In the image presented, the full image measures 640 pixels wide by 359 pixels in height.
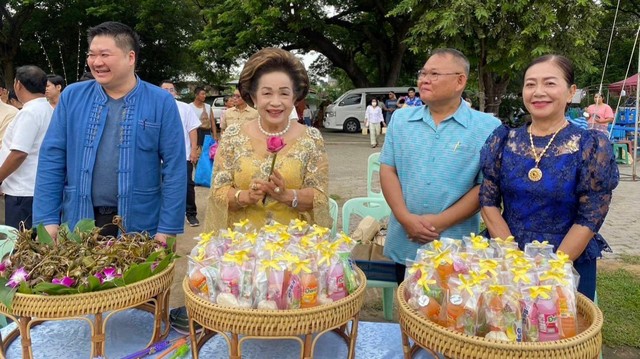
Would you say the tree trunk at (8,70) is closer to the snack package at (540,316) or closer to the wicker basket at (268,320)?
the wicker basket at (268,320)

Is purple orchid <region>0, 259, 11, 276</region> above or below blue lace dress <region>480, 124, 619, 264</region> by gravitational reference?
below

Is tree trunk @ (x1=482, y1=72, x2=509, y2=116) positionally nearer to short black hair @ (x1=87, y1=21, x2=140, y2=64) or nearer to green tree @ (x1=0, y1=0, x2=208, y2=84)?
green tree @ (x1=0, y1=0, x2=208, y2=84)

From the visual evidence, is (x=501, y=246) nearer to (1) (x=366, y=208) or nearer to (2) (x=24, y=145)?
(1) (x=366, y=208)

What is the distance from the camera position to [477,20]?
547 inches

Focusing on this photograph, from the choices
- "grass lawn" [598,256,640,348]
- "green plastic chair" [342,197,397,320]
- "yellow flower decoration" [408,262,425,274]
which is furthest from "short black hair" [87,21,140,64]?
"grass lawn" [598,256,640,348]

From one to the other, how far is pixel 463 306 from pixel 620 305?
11.2 ft

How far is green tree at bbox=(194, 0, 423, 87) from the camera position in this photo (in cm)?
1788

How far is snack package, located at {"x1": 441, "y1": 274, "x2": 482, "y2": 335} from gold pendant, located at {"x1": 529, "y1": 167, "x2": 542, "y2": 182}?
0.76 m

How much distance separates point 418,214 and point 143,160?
131cm

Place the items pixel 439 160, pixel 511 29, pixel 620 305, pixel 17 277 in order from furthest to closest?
1. pixel 511 29
2. pixel 620 305
3. pixel 439 160
4. pixel 17 277

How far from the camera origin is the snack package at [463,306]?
4.34 ft

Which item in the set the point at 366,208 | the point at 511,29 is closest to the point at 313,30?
the point at 511,29

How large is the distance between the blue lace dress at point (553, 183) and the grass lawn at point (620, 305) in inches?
74.2

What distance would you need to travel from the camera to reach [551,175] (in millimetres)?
1911
